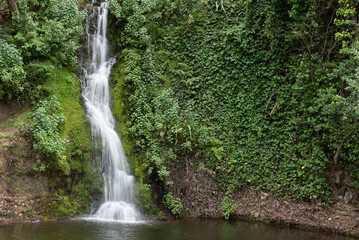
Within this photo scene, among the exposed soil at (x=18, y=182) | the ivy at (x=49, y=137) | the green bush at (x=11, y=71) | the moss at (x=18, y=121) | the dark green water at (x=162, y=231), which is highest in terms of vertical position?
the green bush at (x=11, y=71)

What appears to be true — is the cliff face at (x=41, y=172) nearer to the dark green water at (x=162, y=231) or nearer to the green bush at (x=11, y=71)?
the green bush at (x=11, y=71)

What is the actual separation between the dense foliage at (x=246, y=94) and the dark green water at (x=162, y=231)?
1.17 m

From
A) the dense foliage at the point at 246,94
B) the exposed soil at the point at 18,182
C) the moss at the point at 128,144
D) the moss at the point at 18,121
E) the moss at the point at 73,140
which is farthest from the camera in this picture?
the moss at the point at 128,144

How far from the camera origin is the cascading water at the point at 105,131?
840 centimetres

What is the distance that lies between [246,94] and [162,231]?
18.2 ft

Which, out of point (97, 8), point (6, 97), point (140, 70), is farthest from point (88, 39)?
point (6, 97)

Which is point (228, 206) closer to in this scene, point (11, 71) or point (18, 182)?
point (18, 182)

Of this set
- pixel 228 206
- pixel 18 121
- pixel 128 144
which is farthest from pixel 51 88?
pixel 228 206

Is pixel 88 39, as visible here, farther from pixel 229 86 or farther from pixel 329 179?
pixel 329 179

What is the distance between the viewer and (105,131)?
31.4 ft

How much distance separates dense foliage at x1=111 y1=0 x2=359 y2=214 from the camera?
8555mm

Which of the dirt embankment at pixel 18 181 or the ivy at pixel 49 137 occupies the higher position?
the ivy at pixel 49 137

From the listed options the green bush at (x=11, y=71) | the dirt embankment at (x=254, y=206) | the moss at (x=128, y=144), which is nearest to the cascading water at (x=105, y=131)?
the moss at (x=128, y=144)

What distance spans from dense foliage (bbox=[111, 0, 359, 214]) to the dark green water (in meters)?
1.17
